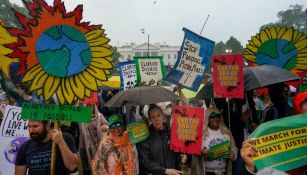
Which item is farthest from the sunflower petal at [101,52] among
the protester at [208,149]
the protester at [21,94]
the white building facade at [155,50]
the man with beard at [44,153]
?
the white building facade at [155,50]

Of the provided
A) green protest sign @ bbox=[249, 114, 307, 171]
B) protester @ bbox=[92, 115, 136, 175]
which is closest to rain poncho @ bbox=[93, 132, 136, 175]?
protester @ bbox=[92, 115, 136, 175]

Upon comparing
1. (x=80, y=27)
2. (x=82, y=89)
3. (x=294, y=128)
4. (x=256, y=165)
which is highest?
(x=80, y=27)

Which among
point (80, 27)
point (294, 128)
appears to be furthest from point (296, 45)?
point (294, 128)

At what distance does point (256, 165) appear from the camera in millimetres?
1972

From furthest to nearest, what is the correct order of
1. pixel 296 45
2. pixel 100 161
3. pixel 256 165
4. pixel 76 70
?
pixel 296 45 → pixel 100 161 → pixel 76 70 → pixel 256 165

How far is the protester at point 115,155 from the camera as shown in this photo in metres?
4.24

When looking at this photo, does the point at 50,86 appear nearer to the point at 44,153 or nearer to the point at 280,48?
the point at 44,153

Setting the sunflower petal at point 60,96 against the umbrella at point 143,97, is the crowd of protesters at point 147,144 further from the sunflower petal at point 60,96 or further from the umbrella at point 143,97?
the sunflower petal at point 60,96

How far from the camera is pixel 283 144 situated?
2.01 metres

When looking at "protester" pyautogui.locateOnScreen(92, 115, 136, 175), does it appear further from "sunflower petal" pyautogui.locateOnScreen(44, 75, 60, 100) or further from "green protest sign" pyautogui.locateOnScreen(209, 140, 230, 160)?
"sunflower petal" pyautogui.locateOnScreen(44, 75, 60, 100)

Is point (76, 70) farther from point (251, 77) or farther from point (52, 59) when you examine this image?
point (251, 77)

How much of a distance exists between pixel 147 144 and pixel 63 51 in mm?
1406

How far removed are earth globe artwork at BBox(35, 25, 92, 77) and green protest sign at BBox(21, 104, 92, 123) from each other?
32 cm

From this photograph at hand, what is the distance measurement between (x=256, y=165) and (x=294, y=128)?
0.31 meters
